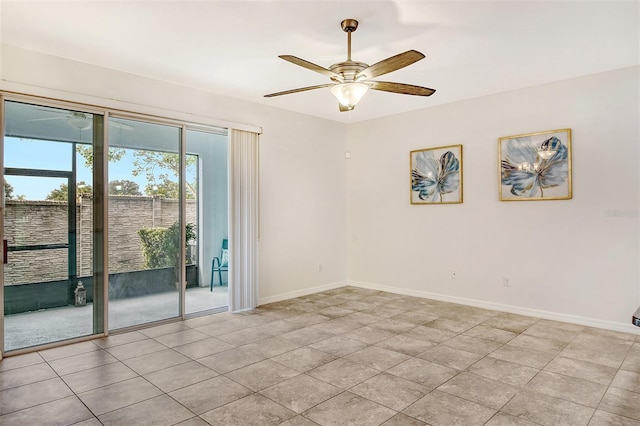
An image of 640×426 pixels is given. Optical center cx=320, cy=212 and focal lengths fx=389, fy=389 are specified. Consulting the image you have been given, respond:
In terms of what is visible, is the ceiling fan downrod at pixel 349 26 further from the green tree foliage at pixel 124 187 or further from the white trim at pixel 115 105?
the green tree foliage at pixel 124 187

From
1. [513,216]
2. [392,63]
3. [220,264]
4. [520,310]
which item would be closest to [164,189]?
[220,264]

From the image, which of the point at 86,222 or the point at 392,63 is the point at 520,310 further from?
the point at 86,222

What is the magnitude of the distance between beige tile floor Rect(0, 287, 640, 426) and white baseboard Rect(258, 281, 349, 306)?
2.79ft

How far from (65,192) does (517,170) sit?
16.0 feet

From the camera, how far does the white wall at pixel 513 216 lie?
3.97m

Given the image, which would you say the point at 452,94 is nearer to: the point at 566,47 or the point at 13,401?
the point at 566,47

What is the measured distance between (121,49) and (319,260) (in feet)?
12.4

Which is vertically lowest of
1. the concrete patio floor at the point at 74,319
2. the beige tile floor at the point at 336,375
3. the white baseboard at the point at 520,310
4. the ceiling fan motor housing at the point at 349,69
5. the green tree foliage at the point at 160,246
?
the beige tile floor at the point at 336,375

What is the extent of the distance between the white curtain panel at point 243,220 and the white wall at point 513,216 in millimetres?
1961

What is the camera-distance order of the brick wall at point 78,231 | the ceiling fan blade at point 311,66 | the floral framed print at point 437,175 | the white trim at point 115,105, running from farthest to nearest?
the floral framed print at point 437,175 < the brick wall at point 78,231 < the white trim at point 115,105 < the ceiling fan blade at point 311,66

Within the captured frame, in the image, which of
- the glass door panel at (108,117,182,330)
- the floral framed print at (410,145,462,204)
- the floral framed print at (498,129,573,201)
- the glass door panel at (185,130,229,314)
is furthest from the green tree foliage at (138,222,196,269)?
the floral framed print at (498,129,573,201)

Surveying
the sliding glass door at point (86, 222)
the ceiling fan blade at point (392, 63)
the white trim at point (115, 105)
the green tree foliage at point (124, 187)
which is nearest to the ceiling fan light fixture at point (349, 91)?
the ceiling fan blade at point (392, 63)

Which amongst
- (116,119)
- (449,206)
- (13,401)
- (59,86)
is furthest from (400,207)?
(13,401)

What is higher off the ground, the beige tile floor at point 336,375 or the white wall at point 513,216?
the white wall at point 513,216
